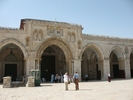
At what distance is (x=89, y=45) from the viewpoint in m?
21.3

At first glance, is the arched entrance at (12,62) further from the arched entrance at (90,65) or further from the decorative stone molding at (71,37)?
the arched entrance at (90,65)

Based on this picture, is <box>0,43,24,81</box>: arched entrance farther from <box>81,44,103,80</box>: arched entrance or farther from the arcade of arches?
<box>81,44,103,80</box>: arched entrance

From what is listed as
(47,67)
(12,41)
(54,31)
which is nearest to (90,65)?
(47,67)

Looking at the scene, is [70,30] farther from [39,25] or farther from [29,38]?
[29,38]

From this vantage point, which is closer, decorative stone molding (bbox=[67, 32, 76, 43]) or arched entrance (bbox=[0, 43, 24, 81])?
decorative stone molding (bbox=[67, 32, 76, 43])

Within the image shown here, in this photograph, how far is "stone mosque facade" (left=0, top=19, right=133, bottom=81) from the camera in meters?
17.9

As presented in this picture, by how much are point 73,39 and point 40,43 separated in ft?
14.3

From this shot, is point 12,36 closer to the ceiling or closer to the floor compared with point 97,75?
closer to the ceiling

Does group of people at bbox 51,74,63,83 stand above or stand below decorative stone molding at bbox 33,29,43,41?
below

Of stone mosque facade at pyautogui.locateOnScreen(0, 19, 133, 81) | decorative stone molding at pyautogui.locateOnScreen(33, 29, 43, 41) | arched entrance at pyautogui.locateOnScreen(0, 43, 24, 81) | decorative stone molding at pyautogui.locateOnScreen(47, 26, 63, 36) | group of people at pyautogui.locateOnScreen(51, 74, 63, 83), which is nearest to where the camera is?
stone mosque facade at pyautogui.locateOnScreen(0, 19, 133, 81)

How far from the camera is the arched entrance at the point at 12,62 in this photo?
21.3 meters

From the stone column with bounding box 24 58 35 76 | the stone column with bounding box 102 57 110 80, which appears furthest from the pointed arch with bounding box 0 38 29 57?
the stone column with bounding box 102 57 110 80

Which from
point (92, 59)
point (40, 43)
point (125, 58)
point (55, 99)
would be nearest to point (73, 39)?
point (40, 43)

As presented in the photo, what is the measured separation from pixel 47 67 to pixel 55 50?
9.04 feet
